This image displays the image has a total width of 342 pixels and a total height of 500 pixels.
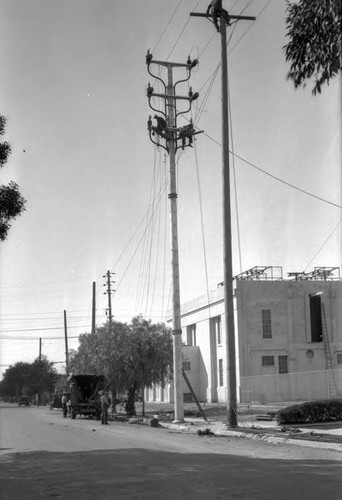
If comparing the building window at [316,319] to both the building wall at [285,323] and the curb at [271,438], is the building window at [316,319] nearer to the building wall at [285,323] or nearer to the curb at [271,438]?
the building wall at [285,323]

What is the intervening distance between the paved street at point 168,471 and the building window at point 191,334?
37.4m

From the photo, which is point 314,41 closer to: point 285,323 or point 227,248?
point 227,248

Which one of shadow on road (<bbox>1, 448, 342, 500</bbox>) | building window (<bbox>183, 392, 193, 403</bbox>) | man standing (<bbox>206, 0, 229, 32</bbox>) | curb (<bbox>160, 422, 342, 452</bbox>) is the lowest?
curb (<bbox>160, 422, 342, 452</bbox>)

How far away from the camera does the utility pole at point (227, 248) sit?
21.6 m

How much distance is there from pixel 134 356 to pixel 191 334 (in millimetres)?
20879

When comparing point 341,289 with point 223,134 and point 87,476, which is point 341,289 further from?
point 87,476

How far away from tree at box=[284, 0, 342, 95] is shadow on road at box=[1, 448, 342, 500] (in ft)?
18.3

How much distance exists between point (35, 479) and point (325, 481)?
15.6 feet

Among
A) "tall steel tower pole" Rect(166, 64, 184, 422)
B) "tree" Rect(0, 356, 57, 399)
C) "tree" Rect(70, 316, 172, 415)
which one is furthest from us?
"tree" Rect(0, 356, 57, 399)

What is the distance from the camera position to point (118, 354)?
35.6m

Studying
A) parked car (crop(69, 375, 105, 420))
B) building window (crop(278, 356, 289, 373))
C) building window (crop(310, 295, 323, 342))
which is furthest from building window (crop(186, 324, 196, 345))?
parked car (crop(69, 375, 105, 420))

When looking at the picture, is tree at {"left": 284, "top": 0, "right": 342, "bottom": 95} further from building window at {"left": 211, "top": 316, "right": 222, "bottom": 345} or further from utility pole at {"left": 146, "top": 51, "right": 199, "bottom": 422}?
building window at {"left": 211, "top": 316, "right": 222, "bottom": 345}

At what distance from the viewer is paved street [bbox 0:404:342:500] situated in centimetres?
945

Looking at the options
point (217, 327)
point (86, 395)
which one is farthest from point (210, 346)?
point (86, 395)
